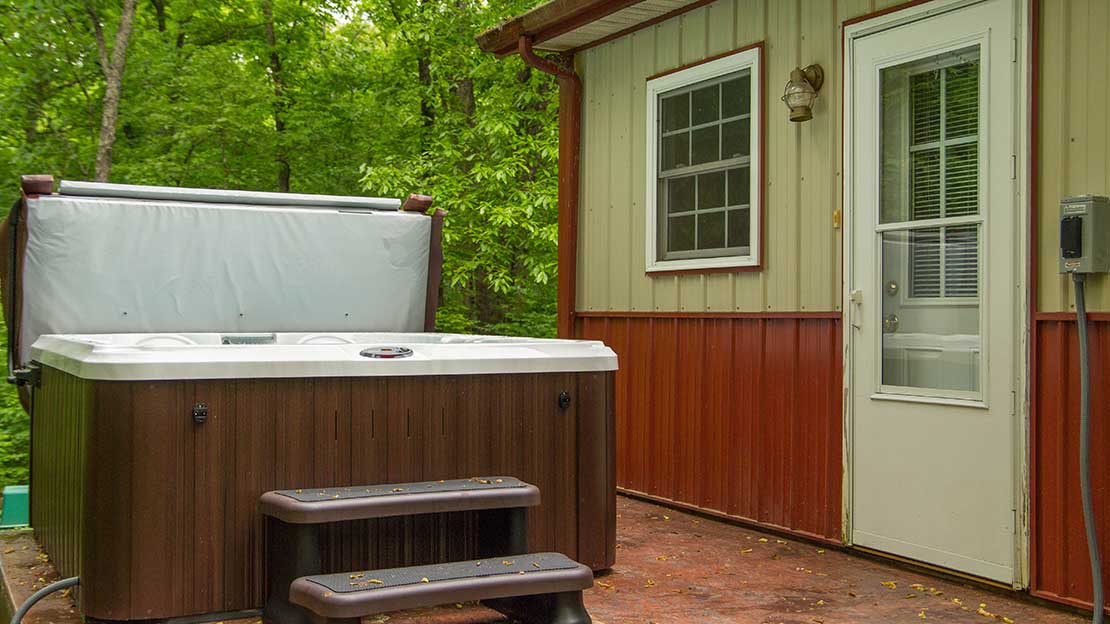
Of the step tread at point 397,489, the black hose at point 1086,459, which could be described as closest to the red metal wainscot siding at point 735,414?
the black hose at point 1086,459

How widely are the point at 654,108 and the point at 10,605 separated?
3560mm

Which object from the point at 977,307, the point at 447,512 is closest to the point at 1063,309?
the point at 977,307

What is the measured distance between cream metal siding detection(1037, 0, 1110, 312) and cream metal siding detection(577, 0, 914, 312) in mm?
820

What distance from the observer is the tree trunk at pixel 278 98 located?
39.4ft

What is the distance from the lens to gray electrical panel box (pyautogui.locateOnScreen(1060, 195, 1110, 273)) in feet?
9.78

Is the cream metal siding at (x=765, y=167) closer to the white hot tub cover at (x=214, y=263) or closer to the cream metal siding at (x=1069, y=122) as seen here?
the cream metal siding at (x=1069, y=122)

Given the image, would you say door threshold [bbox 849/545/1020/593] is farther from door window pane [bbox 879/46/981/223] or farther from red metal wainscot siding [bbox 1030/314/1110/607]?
door window pane [bbox 879/46/981/223]

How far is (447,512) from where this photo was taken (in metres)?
3.14

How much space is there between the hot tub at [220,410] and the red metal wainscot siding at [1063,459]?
54.9 inches

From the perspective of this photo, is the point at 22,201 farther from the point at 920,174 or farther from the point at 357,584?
the point at 920,174

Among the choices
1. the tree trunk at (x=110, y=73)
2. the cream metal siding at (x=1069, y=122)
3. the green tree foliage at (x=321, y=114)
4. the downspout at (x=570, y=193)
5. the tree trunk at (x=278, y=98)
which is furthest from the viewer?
the tree trunk at (x=278, y=98)

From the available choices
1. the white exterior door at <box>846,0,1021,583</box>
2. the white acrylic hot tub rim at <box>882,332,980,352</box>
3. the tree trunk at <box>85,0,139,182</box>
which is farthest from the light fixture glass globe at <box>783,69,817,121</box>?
the tree trunk at <box>85,0,139,182</box>

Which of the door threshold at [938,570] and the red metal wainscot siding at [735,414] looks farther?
the red metal wainscot siding at [735,414]

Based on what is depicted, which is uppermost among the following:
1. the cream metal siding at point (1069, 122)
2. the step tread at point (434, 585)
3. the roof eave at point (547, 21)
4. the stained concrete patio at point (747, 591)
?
the roof eave at point (547, 21)
